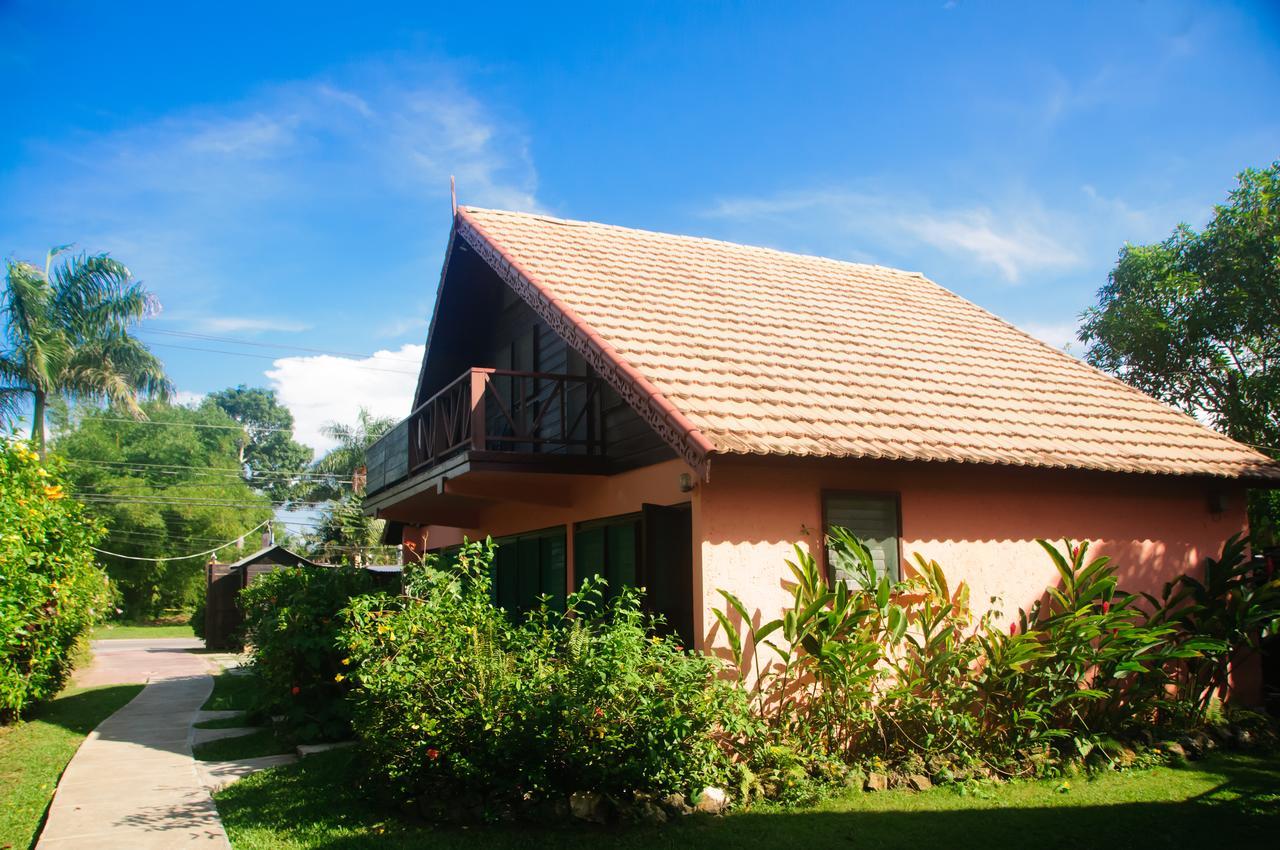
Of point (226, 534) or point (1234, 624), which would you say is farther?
point (226, 534)

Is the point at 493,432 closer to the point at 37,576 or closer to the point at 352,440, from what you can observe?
the point at 37,576

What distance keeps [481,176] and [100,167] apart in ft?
17.1

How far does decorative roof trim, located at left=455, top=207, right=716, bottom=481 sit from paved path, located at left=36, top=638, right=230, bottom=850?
14.6ft

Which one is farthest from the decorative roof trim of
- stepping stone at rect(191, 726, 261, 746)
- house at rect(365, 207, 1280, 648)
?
stepping stone at rect(191, 726, 261, 746)

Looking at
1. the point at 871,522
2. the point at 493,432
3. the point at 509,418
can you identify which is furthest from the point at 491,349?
the point at 871,522

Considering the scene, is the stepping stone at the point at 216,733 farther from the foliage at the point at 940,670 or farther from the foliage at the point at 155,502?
the foliage at the point at 155,502

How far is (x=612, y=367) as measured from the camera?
338 inches

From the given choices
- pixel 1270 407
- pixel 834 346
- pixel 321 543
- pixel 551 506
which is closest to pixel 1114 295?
pixel 1270 407

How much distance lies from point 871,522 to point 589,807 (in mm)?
3865

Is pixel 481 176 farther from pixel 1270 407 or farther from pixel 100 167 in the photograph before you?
pixel 1270 407

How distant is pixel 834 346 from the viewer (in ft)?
36.3

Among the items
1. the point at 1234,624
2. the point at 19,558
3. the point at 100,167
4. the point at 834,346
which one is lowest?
the point at 1234,624

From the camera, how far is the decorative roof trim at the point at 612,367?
7.57 metres

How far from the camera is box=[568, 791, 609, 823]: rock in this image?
659 centimetres
